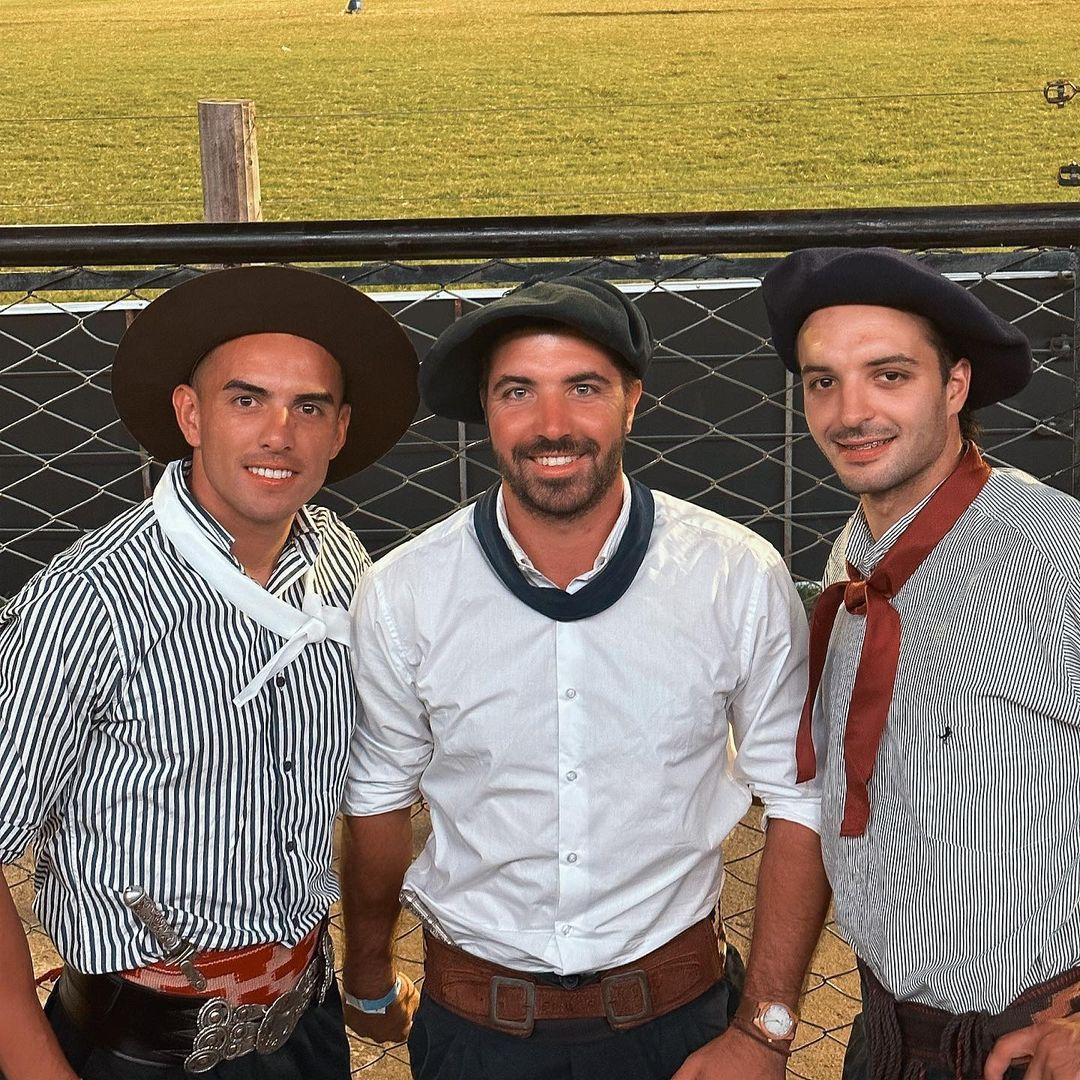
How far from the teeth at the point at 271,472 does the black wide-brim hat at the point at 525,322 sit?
0.75 ft

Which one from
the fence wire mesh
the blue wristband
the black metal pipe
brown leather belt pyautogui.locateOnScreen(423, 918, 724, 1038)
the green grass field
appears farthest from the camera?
the green grass field

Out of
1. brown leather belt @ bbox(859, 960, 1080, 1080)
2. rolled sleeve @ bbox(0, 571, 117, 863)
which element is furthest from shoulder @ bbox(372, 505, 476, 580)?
brown leather belt @ bbox(859, 960, 1080, 1080)

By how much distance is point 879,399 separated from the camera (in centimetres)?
168

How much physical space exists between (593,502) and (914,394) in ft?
1.27

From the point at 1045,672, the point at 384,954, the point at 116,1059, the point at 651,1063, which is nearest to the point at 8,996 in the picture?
the point at 116,1059

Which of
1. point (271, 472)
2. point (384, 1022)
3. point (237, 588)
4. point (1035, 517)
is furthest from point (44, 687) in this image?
point (1035, 517)

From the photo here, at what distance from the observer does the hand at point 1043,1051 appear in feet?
4.96

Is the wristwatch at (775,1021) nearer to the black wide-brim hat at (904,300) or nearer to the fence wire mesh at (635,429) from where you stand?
the black wide-brim hat at (904,300)

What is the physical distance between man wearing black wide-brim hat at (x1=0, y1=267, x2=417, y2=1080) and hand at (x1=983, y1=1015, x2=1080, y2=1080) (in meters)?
0.79

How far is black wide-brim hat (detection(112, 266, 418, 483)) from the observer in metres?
1.77

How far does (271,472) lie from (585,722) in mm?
477

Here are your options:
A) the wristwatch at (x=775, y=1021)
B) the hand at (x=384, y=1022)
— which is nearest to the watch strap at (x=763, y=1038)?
the wristwatch at (x=775, y=1021)

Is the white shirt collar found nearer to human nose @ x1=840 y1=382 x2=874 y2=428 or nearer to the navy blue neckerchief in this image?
the navy blue neckerchief

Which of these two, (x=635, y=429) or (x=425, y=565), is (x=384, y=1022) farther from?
(x=635, y=429)
